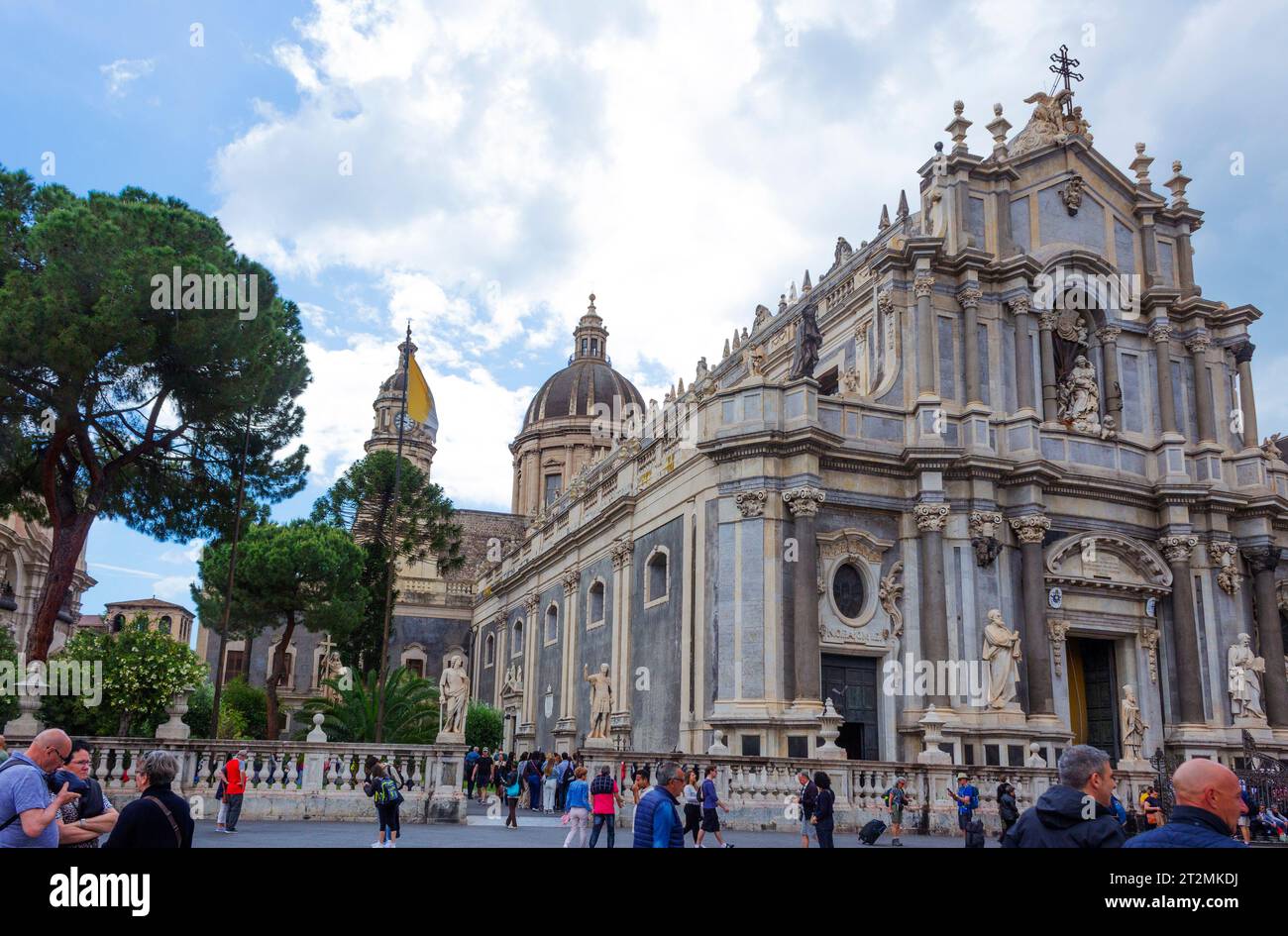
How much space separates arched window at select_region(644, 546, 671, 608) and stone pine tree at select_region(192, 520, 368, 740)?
44.5 ft

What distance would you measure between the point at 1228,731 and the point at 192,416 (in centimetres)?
2765

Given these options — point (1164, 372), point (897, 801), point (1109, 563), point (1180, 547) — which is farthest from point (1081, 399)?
point (897, 801)

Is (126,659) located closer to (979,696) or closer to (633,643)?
(633,643)

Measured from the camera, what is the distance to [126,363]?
24.6 meters

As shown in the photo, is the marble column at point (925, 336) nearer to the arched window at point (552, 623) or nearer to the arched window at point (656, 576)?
the arched window at point (656, 576)

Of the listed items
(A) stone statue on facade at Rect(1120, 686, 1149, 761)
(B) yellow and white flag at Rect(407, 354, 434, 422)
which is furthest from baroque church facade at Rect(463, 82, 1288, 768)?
(B) yellow and white flag at Rect(407, 354, 434, 422)

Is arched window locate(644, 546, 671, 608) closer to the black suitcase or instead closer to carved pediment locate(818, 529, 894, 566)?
carved pediment locate(818, 529, 894, 566)

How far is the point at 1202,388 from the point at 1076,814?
31396mm

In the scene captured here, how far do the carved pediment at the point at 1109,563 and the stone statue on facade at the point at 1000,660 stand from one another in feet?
11.1

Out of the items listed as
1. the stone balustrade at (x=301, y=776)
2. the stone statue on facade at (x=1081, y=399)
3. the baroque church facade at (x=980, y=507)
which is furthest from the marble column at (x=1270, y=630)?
the stone balustrade at (x=301, y=776)

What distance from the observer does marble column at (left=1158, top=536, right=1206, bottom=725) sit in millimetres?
30156
